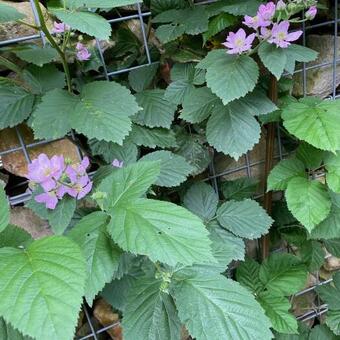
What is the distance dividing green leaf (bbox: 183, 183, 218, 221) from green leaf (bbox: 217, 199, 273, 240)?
27 millimetres

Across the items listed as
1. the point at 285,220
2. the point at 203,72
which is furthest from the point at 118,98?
the point at 285,220

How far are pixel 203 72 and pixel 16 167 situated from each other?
1.74 ft

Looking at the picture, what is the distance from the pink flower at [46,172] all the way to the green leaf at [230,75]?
1.23 feet

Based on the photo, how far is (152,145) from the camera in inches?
41.3

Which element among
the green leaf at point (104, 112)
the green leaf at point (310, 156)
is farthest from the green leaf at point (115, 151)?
the green leaf at point (310, 156)

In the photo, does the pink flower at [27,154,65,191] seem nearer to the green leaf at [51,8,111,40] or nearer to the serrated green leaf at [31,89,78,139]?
the serrated green leaf at [31,89,78,139]

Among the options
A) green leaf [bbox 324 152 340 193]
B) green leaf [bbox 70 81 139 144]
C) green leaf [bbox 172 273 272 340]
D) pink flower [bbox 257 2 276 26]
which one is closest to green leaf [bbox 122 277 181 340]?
green leaf [bbox 172 273 272 340]

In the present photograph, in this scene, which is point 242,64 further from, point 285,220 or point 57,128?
point 285,220

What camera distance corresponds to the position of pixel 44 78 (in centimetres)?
101

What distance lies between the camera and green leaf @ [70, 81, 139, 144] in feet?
2.84

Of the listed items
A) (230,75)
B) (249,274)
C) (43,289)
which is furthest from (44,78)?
(249,274)

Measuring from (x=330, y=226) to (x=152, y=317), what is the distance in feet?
2.00

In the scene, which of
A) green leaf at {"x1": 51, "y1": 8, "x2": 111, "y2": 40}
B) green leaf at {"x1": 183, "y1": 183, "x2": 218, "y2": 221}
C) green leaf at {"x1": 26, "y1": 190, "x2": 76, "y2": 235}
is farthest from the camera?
green leaf at {"x1": 183, "y1": 183, "x2": 218, "y2": 221}

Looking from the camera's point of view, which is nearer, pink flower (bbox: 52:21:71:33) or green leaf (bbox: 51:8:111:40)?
green leaf (bbox: 51:8:111:40)
